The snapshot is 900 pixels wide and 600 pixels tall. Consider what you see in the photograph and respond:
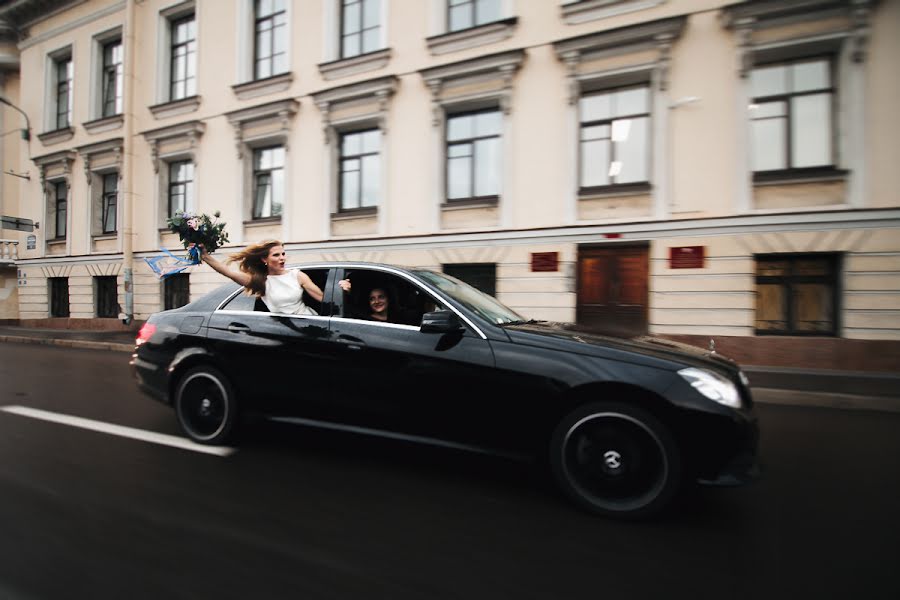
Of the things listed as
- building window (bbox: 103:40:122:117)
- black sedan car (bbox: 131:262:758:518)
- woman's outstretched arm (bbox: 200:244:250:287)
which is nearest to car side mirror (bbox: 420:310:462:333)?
black sedan car (bbox: 131:262:758:518)

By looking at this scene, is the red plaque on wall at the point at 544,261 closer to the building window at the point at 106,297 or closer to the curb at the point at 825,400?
the curb at the point at 825,400

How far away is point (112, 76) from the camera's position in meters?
17.0

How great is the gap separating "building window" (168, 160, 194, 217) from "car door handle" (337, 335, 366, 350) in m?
14.1

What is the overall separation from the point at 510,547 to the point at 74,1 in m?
23.8

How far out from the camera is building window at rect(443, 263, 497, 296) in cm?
1052

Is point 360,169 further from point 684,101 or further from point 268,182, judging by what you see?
point 684,101

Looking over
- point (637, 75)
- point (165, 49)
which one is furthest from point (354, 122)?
point (165, 49)

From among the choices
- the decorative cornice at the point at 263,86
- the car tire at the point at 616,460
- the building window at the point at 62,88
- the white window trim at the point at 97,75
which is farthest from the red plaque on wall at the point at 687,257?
the building window at the point at 62,88

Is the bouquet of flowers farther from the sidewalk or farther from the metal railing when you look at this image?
the metal railing

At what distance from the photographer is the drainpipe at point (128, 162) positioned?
14.8 metres

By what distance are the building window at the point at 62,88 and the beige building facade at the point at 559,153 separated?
188 inches

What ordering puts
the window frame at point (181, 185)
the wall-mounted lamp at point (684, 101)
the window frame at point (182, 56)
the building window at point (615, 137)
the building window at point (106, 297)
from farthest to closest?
the building window at point (106, 297) → the window frame at point (182, 56) → the window frame at point (181, 185) → the building window at point (615, 137) → the wall-mounted lamp at point (684, 101)

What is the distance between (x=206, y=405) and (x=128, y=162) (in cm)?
1545

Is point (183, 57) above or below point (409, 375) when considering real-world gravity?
above
